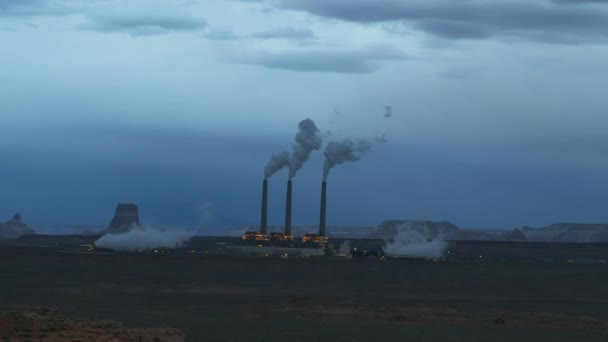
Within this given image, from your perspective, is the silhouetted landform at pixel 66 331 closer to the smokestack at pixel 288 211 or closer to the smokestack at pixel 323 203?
the smokestack at pixel 323 203

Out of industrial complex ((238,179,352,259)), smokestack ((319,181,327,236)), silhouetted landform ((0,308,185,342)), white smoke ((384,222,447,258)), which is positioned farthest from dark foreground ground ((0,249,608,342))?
smokestack ((319,181,327,236))

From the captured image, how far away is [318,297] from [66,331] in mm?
40249

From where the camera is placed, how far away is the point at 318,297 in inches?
3243

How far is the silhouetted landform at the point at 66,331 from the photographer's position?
42406 millimetres

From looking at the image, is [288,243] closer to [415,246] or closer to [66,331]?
[415,246]

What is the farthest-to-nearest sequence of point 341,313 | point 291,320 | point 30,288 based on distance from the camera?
point 30,288
point 341,313
point 291,320

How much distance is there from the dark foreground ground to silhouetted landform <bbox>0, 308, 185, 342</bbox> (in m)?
4.32

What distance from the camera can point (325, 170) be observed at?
550 ft

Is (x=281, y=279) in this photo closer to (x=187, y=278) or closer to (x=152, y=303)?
(x=187, y=278)

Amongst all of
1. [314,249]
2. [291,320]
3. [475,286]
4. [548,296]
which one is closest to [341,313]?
[291,320]

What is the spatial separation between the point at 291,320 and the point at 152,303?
17.1 metres

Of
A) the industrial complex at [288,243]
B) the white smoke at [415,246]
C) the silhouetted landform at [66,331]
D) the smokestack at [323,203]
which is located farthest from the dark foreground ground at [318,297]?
the smokestack at [323,203]

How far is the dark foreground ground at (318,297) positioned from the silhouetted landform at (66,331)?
4.32 m

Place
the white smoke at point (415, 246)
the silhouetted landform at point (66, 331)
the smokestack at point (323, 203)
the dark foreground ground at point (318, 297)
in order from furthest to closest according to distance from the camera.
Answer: the white smoke at point (415, 246)
the smokestack at point (323, 203)
the dark foreground ground at point (318, 297)
the silhouetted landform at point (66, 331)
